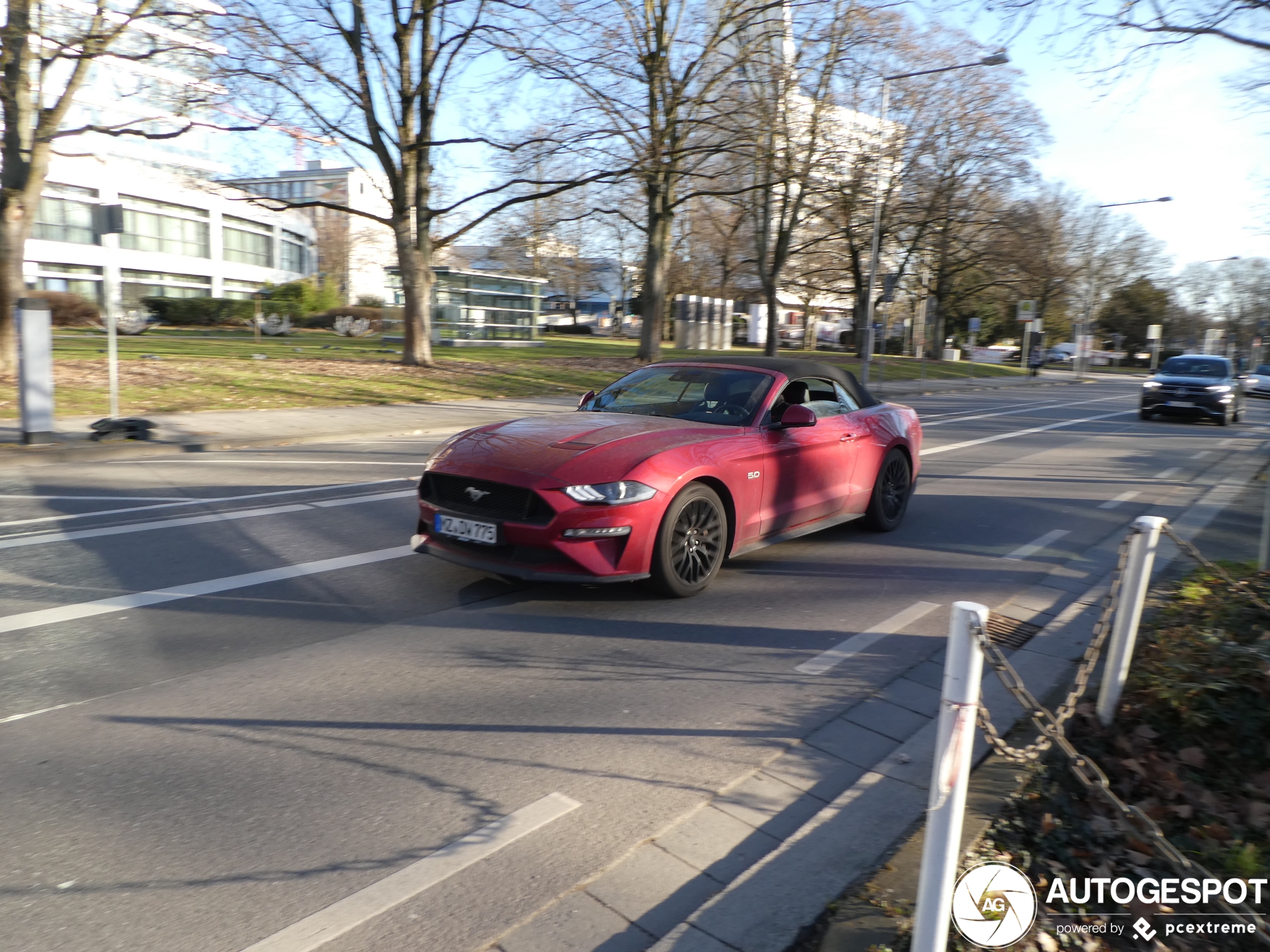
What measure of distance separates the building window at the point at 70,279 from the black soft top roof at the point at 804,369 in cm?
4996

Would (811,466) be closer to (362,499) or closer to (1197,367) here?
(362,499)

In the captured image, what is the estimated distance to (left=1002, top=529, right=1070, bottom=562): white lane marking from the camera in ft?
25.8

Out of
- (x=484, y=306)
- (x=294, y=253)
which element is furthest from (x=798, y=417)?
(x=294, y=253)

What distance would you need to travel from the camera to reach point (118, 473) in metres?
10.3

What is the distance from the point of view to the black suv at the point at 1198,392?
2228 cm

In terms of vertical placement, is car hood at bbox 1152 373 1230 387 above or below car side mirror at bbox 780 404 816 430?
above

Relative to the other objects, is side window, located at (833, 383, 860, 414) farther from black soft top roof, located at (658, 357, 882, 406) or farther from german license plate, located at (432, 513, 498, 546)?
german license plate, located at (432, 513, 498, 546)

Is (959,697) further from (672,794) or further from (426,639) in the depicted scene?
(426,639)

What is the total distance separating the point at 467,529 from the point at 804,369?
10.3ft

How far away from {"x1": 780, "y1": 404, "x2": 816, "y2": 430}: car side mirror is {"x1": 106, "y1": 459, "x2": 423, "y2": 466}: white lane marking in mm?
6125

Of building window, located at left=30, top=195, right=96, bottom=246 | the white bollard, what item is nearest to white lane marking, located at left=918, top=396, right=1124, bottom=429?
the white bollard

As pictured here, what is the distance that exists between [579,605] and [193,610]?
221cm

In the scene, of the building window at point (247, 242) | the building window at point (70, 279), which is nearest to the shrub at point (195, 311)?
the building window at point (70, 279)

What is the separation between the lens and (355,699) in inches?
171
